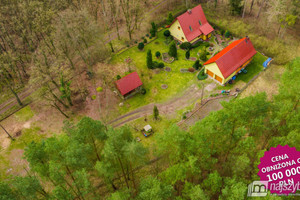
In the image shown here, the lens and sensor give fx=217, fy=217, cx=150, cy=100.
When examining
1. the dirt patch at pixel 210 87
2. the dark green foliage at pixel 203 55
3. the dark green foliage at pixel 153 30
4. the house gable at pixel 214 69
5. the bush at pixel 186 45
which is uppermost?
the dark green foliage at pixel 153 30

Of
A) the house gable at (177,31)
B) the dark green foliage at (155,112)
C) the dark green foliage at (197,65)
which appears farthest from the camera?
the house gable at (177,31)

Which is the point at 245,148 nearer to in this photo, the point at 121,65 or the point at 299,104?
the point at 299,104

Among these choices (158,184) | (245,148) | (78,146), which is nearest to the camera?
(158,184)

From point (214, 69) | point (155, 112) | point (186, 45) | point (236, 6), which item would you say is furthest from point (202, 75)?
point (236, 6)

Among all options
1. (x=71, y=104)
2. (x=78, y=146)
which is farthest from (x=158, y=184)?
(x=71, y=104)

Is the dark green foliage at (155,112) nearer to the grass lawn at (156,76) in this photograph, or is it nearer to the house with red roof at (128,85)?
the grass lawn at (156,76)

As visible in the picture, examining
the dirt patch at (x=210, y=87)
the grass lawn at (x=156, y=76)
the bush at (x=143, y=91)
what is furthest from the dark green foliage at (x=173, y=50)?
the bush at (x=143, y=91)

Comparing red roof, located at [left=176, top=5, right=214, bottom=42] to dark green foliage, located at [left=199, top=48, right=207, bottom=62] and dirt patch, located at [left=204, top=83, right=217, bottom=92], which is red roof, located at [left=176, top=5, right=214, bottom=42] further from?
dirt patch, located at [left=204, top=83, right=217, bottom=92]
